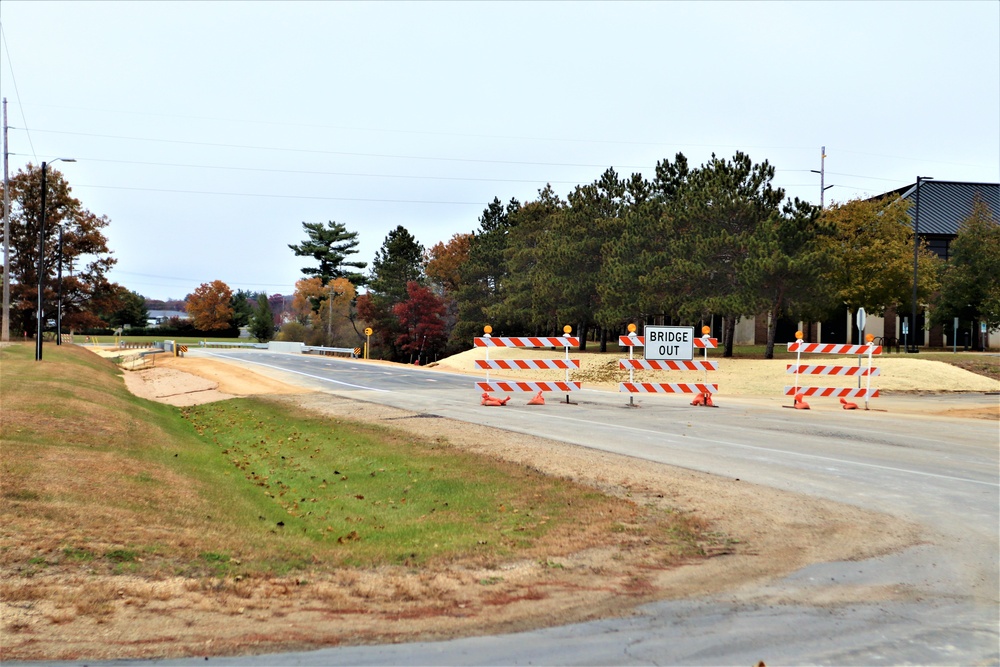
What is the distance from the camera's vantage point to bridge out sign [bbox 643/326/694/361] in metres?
21.3

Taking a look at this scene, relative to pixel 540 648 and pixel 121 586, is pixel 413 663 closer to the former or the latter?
pixel 540 648

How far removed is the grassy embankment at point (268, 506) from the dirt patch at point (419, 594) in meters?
0.33

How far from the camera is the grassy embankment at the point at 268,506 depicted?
6.64 meters

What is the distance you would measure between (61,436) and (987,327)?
56722 mm

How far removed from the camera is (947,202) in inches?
3039

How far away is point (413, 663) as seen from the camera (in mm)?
4574

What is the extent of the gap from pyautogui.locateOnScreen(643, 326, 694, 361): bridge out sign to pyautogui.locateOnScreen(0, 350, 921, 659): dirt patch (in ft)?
39.9

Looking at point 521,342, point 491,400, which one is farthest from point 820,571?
point 491,400

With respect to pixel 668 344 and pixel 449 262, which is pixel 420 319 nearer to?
pixel 449 262

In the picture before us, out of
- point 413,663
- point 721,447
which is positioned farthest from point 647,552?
point 721,447

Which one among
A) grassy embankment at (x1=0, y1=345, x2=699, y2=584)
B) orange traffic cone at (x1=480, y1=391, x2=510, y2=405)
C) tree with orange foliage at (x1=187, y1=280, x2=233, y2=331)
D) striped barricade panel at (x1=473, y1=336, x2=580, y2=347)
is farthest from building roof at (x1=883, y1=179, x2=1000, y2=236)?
tree with orange foliage at (x1=187, y1=280, x2=233, y2=331)

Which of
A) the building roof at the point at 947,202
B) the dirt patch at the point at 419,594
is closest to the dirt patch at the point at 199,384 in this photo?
the dirt patch at the point at 419,594

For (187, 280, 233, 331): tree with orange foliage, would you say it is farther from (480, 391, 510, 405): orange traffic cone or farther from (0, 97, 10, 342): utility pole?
(480, 391, 510, 405): orange traffic cone

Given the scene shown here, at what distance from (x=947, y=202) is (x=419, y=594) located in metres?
84.7
